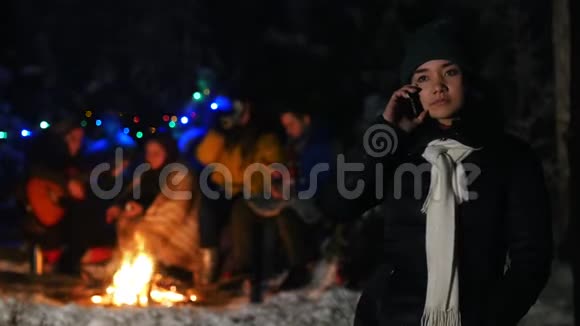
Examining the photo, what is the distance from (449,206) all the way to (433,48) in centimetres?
53

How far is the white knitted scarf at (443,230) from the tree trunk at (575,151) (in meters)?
3.27

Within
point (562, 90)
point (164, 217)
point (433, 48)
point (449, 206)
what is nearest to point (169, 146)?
point (164, 217)

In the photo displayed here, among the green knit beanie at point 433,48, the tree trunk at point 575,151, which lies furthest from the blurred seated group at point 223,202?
the green knit beanie at point 433,48

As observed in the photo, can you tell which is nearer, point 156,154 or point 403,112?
point 403,112

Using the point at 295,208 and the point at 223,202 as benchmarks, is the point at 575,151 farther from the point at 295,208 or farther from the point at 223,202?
the point at 223,202

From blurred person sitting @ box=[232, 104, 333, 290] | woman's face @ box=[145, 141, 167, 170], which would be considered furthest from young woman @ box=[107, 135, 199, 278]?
blurred person sitting @ box=[232, 104, 333, 290]

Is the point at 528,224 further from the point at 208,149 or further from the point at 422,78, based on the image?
the point at 208,149

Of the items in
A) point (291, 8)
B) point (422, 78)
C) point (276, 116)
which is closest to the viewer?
point (422, 78)

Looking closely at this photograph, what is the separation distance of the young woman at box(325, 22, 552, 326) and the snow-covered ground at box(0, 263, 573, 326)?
5.05 metres

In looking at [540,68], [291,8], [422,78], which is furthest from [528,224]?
[291,8]

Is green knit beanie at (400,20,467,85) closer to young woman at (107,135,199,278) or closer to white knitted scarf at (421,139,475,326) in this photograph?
white knitted scarf at (421,139,475,326)

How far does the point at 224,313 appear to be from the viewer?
8328mm

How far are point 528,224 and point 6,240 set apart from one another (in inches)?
430

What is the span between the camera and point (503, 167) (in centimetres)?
281
